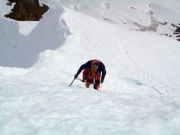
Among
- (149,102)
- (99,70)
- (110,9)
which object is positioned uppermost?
(149,102)

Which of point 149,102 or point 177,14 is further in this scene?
point 177,14

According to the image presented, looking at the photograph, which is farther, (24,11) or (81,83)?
(24,11)

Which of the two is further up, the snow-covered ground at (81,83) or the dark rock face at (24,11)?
the snow-covered ground at (81,83)

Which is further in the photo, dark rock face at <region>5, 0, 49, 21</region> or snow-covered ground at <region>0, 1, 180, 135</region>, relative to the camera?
dark rock face at <region>5, 0, 49, 21</region>

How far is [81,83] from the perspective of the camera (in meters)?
11.8

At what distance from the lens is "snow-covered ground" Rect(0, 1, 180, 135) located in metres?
4.90

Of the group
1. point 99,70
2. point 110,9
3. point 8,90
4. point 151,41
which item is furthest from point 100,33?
point 110,9

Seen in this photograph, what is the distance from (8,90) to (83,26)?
18.1m

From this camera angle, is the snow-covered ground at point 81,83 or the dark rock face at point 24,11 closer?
the snow-covered ground at point 81,83

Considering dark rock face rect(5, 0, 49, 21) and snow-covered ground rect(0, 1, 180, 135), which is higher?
snow-covered ground rect(0, 1, 180, 135)

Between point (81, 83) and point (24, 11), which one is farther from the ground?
point (81, 83)

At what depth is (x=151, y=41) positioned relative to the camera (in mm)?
27406

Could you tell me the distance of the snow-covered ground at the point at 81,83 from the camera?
193 inches

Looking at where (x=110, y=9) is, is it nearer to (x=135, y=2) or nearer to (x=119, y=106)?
(x=135, y=2)
